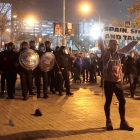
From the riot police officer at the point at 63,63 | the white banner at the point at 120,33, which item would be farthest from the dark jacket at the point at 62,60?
the white banner at the point at 120,33

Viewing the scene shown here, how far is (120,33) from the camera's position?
11555 millimetres

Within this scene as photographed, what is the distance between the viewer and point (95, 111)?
8.49m

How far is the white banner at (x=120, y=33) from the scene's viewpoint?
36.8ft

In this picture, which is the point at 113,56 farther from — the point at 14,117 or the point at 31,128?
the point at 14,117

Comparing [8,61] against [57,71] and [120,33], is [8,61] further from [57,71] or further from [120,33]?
[120,33]

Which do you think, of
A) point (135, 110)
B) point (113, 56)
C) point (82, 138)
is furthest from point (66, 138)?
point (135, 110)

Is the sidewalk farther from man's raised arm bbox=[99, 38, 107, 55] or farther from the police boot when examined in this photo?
man's raised arm bbox=[99, 38, 107, 55]

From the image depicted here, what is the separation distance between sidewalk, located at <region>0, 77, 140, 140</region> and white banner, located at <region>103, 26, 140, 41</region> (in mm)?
2548

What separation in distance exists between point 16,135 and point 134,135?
250 cm

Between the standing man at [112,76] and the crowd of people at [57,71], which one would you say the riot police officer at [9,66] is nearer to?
the crowd of people at [57,71]

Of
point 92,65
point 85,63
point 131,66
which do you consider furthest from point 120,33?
point 85,63

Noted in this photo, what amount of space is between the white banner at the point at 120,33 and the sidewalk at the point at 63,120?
2.55m

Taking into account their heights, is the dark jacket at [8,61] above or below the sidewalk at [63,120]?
above

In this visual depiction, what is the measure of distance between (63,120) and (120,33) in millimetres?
5588
